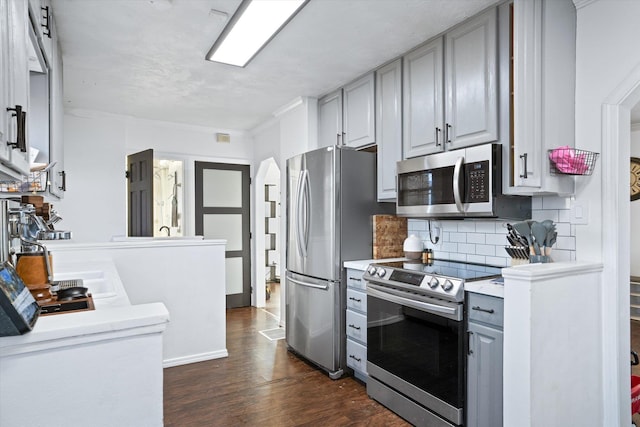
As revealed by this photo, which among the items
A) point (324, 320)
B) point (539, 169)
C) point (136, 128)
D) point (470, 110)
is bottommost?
point (324, 320)

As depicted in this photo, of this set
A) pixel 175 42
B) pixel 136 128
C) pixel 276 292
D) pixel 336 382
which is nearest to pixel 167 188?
pixel 136 128

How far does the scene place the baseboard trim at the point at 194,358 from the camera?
3.36m

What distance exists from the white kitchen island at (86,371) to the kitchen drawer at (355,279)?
1.95 m

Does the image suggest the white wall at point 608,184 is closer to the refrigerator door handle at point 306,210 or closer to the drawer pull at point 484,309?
the drawer pull at point 484,309

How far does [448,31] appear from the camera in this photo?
2.62 m

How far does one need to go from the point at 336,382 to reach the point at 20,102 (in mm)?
2668

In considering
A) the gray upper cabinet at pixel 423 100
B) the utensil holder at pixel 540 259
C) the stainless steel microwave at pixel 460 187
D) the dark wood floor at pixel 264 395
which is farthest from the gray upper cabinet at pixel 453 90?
the dark wood floor at pixel 264 395

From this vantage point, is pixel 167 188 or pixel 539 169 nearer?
pixel 539 169

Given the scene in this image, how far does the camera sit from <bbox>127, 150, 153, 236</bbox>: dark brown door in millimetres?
4465

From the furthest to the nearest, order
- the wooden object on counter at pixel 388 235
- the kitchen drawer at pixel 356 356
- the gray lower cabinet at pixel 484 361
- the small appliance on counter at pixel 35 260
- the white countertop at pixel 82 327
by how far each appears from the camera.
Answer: the wooden object on counter at pixel 388 235 → the kitchen drawer at pixel 356 356 → the gray lower cabinet at pixel 484 361 → the small appliance on counter at pixel 35 260 → the white countertop at pixel 82 327

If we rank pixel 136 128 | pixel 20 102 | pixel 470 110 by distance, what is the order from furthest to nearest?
pixel 136 128
pixel 470 110
pixel 20 102

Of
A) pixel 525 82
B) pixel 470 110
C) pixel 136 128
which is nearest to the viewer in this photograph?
pixel 525 82

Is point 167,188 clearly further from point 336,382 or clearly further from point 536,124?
point 536,124

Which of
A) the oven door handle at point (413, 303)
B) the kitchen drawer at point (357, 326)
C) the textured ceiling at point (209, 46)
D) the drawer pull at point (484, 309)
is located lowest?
the kitchen drawer at point (357, 326)
